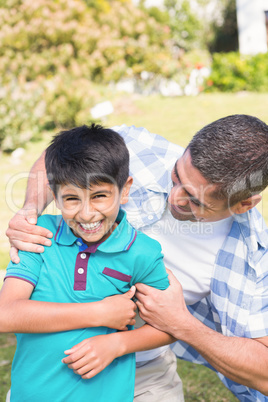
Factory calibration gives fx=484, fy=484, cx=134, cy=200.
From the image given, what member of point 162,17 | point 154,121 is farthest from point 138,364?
point 162,17

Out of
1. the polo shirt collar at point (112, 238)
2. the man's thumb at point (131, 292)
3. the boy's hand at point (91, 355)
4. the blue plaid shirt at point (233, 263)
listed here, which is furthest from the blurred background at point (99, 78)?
the boy's hand at point (91, 355)

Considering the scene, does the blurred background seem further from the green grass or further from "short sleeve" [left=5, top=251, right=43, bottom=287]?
"short sleeve" [left=5, top=251, right=43, bottom=287]

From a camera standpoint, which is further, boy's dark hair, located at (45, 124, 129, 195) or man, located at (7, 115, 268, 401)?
man, located at (7, 115, 268, 401)

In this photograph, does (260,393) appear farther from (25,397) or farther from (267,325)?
(25,397)

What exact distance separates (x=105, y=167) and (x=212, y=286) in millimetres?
947

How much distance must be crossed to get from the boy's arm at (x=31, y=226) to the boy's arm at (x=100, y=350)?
0.43m

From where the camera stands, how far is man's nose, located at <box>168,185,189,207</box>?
96.7 inches

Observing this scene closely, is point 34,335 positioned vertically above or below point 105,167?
below

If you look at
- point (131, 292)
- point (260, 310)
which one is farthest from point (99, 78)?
point (131, 292)

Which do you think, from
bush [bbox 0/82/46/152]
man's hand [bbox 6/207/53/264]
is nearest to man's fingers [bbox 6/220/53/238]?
man's hand [bbox 6/207/53/264]

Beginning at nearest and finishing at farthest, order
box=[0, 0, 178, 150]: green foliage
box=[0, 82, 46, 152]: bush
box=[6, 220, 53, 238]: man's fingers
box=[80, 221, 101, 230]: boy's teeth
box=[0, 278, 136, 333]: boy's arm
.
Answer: box=[0, 278, 136, 333]: boy's arm, box=[80, 221, 101, 230]: boy's teeth, box=[6, 220, 53, 238]: man's fingers, box=[0, 82, 46, 152]: bush, box=[0, 0, 178, 150]: green foliage

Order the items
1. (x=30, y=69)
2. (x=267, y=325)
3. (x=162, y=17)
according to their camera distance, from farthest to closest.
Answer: (x=162, y=17) < (x=30, y=69) < (x=267, y=325)

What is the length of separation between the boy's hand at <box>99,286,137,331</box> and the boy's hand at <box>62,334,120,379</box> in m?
0.07

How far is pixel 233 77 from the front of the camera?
586 inches
